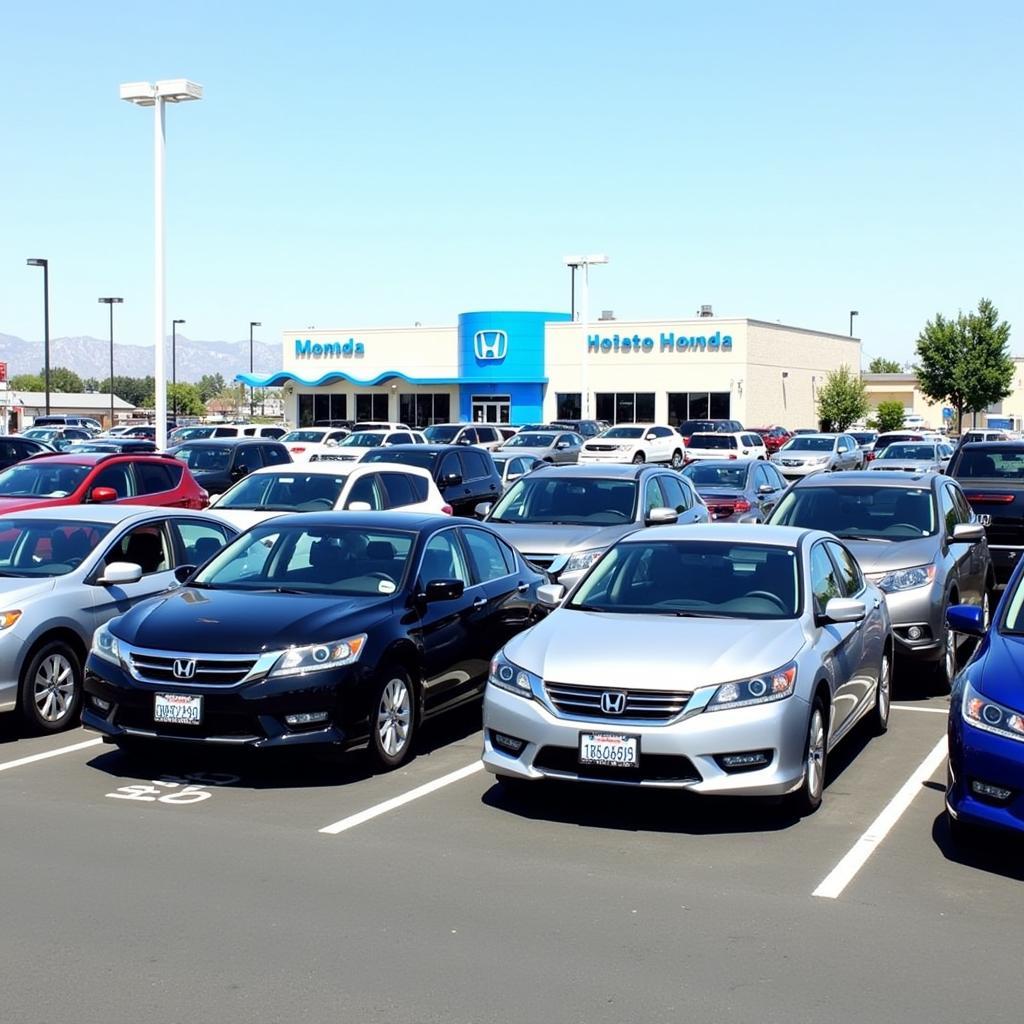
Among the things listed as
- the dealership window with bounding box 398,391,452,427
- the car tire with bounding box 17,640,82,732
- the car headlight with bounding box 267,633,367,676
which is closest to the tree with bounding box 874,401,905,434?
the dealership window with bounding box 398,391,452,427

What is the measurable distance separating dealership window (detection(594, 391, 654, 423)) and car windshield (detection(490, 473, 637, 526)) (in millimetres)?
52599

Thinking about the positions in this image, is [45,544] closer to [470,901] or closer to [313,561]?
[313,561]

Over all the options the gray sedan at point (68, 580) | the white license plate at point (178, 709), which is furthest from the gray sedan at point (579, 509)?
the white license plate at point (178, 709)

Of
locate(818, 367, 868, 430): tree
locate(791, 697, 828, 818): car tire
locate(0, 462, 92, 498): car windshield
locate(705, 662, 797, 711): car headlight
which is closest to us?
locate(705, 662, 797, 711): car headlight

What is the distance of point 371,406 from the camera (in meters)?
73.5

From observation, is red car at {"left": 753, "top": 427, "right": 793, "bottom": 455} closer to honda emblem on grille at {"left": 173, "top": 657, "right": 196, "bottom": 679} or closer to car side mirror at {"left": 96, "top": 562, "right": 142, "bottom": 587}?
car side mirror at {"left": 96, "top": 562, "right": 142, "bottom": 587}

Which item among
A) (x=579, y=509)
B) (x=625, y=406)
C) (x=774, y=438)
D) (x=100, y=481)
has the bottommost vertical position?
(x=579, y=509)

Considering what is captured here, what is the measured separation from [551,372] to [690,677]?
62.4 m

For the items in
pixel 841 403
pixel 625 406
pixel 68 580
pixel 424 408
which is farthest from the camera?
pixel 424 408

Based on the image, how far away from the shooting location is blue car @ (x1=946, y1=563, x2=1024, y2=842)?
669 cm

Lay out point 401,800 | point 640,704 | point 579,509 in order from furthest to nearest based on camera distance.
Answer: point 579,509, point 401,800, point 640,704

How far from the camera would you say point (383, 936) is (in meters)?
5.93

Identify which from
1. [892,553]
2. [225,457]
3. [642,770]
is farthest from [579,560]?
[225,457]

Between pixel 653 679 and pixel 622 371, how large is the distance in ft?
202
